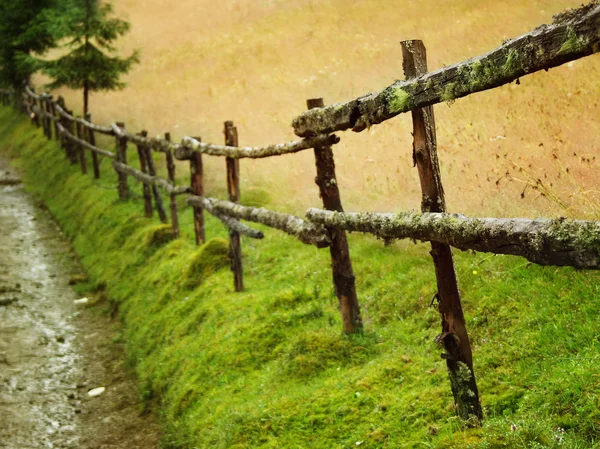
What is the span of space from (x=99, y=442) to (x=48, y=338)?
3.16 metres

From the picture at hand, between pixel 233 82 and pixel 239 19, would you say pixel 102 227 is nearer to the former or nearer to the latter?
pixel 233 82

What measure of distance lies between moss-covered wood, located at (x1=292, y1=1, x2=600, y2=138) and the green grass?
1.84 metres

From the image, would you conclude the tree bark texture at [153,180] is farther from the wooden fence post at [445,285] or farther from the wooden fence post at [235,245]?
the wooden fence post at [445,285]

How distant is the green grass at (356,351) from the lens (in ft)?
14.2

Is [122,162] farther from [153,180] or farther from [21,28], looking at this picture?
[21,28]

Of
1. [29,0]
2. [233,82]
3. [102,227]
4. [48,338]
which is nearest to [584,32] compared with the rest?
[48,338]

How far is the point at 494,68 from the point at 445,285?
146 cm

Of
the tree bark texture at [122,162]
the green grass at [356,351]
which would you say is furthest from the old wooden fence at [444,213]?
the tree bark texture at [122,162]

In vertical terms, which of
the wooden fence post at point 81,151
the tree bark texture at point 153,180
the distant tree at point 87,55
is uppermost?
the distant tree at point 87,55

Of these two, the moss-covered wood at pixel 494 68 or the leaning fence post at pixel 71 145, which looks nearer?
the moss-covered wood at pixel 494 68

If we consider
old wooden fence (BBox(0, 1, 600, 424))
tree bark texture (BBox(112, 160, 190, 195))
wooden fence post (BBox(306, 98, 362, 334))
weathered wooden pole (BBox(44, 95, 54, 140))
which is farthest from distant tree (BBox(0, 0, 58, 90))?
wooden fence post (BBox(306, 98, 362, 334))

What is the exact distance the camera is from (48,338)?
9883mm

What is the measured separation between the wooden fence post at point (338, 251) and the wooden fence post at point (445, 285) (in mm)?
1834

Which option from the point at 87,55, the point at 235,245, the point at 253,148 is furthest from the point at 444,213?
the point at 87,55
